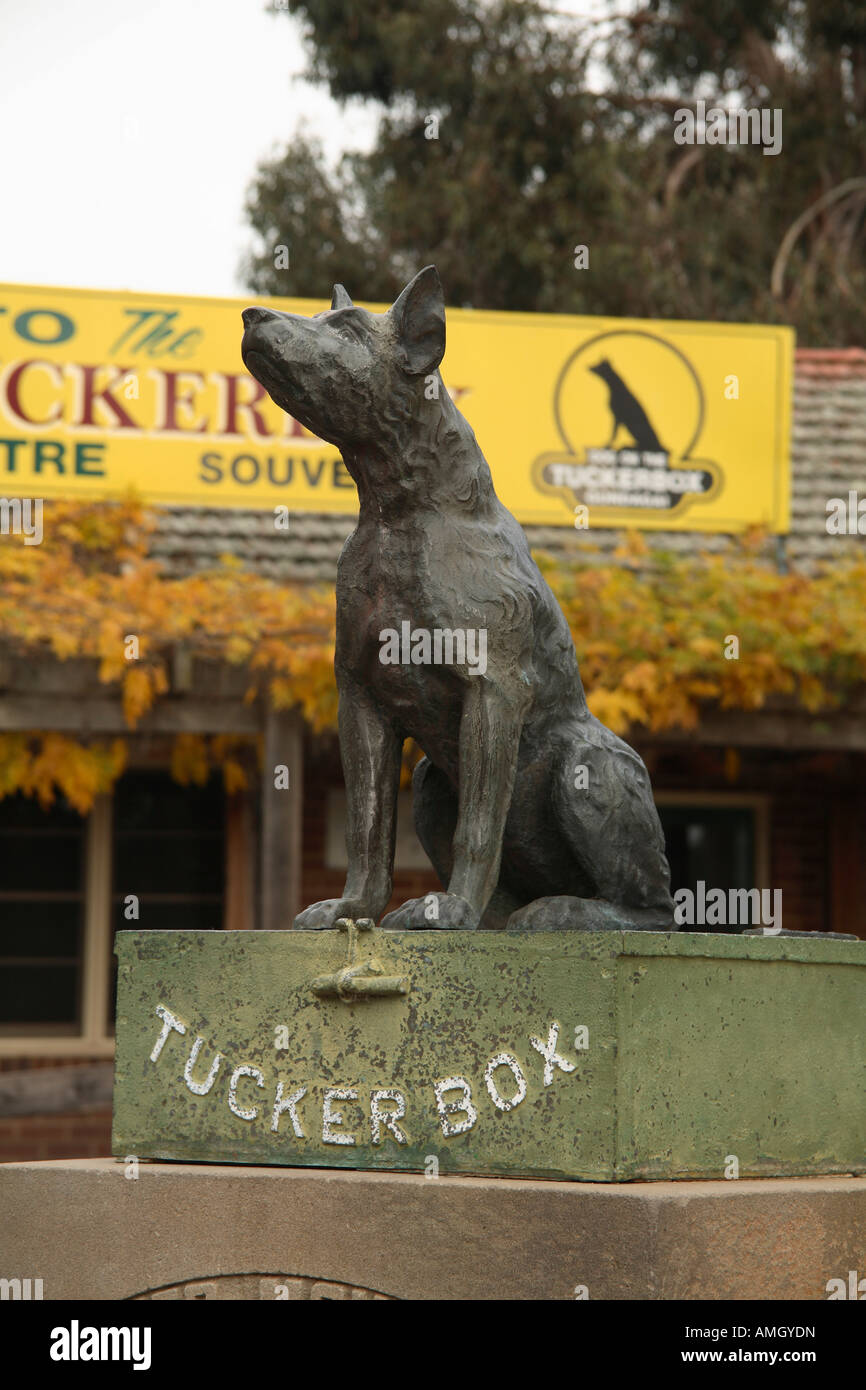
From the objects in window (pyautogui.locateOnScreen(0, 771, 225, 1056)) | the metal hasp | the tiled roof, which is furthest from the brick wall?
the metal hasp

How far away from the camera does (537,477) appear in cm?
935

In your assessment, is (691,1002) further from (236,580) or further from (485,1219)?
(236,580)

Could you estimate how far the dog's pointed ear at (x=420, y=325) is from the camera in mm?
3686

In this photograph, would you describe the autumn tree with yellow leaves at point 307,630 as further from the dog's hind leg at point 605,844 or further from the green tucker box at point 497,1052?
the green tucker box at point 497,1052

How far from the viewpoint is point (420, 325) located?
3.69 meters

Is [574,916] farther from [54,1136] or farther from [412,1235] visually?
[54,1136]

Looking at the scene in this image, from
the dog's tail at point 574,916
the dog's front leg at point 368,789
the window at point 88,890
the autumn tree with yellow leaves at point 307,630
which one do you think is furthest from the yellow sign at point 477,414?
the dog's tail at point 574,916

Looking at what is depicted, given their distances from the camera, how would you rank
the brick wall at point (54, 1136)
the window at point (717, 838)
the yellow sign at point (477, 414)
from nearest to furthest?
the yellow sign at point (477, 414)
the brick wall at point (54, 1136)
the window at point (717, 838)

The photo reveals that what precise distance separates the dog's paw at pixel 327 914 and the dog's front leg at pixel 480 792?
0.10 m

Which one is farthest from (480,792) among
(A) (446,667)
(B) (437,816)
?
(B) (437,816)

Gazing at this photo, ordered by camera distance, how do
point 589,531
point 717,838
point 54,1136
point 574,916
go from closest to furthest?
point 574,916 → point 589,531 → point 54,1136 → point 717,838

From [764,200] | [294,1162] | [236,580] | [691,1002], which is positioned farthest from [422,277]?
[764,200]

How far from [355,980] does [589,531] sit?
6.40 m

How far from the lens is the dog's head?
141 inches
